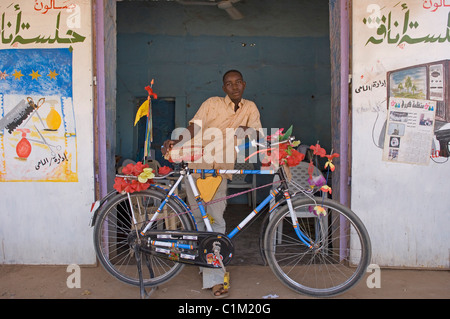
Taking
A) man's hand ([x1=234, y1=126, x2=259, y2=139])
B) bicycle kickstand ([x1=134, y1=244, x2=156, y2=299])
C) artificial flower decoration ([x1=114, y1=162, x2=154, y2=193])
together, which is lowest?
bicycle kickstand ([x1=134, y1=244, x2=156, y2=299])

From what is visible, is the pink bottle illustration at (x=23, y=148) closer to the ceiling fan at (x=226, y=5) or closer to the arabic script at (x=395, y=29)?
the arabic script at (x=395, y=29)

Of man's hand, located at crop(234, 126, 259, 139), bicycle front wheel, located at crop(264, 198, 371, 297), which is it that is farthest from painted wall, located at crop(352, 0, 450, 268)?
man's hand, located at crop(234, 126, 259, 139)

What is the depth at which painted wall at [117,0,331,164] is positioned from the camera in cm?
713

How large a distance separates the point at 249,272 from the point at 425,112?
221cm

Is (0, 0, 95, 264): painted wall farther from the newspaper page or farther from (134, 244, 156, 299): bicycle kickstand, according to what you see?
the newspaper page

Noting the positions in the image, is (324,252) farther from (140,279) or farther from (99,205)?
(99,205)

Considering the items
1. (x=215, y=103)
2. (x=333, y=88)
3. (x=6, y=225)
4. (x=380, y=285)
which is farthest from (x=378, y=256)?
(x=6, y=225)

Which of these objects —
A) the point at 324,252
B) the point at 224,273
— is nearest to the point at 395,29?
the point at 324,252

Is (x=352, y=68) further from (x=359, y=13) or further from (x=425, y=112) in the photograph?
(x=425, y=112)

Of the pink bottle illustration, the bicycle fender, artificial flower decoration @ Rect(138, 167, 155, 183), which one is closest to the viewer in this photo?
artificial flower decoration @ Rect(138, 167, 155, 183)

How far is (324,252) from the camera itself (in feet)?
11.5

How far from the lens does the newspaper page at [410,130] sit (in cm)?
361

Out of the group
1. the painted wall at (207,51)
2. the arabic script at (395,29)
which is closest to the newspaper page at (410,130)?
the arabic script at (395,29)

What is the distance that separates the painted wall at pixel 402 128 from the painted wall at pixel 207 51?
362cm
